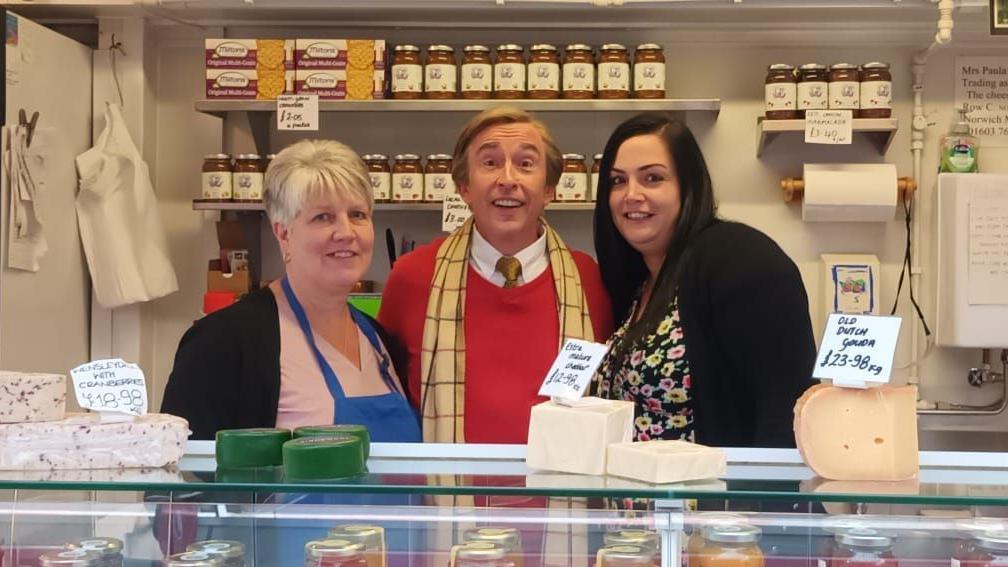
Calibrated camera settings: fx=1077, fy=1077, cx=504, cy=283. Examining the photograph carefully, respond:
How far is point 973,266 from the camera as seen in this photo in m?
3.33

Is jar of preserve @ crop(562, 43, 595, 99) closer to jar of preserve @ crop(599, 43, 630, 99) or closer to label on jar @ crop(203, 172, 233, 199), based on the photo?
jar of preserve @ crop(599, 43, 630, 99)

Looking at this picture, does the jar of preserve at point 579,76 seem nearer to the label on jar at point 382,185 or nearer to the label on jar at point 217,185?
the label on jar at point 382,185

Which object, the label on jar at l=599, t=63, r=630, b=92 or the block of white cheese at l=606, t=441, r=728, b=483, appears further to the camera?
the label on jar at l=599, t=63, r=630, b=92

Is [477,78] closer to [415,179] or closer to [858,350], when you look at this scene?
[415,179]

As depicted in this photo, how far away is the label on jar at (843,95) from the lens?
10.5 ft

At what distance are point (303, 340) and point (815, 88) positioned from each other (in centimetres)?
196

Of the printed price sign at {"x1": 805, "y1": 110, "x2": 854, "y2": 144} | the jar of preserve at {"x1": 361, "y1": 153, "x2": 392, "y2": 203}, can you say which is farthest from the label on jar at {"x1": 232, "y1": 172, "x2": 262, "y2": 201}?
the printed price sign at {"x1": 805, "y1": 110, "x2": 854, "y2": 144}

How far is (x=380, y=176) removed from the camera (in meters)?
3.26

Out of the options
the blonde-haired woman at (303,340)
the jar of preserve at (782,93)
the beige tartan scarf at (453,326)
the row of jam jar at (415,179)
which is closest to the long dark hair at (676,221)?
the beige tartan scarf at (453,326)

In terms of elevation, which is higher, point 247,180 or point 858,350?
point 247,180

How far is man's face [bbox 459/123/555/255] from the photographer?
2.20 metres

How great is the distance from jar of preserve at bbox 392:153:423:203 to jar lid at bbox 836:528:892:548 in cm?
227

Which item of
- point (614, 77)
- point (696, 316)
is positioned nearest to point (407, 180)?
point (614, 77)

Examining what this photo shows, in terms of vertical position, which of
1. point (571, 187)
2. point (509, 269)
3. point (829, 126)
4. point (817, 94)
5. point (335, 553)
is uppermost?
point (817, 94)
